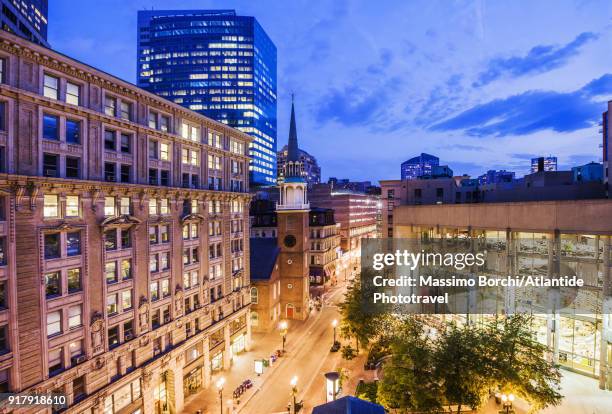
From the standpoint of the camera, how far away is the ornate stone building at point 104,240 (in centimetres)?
2127

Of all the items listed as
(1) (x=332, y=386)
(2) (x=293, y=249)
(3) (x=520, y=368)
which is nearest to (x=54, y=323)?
(1) (x=332, y=386)

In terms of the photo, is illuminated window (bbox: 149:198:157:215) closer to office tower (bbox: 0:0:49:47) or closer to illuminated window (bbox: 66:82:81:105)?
illuminated window (bbox: 66:82:81:105)

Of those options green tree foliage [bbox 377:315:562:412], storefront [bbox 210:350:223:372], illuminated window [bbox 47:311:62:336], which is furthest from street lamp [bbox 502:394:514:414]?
storefront [bbox 210:350:223:372]

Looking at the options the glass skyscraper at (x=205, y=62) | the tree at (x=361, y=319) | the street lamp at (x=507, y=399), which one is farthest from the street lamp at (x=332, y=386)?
the glass skyscraper at (x=205, y=62)

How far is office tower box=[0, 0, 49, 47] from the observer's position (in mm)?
62900

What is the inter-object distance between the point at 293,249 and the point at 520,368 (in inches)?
1533

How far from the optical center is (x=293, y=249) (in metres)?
57.1

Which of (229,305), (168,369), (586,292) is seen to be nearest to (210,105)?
(229,305)

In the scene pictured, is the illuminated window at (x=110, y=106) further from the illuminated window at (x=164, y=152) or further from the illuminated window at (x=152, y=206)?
the illuminated window at (x=152, y=206)

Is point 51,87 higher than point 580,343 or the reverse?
higher

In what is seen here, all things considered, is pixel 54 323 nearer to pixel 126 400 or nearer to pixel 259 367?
pixel 126 400

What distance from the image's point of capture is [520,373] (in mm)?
21531

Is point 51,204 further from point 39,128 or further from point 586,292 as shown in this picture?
point 586,292

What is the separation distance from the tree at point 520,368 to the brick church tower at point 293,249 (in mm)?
36706
